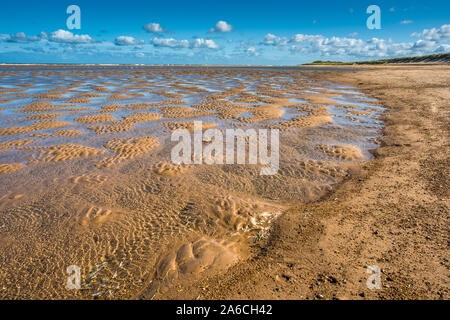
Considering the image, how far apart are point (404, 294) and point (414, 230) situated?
1.41m

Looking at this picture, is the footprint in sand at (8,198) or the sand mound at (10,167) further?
the sand mound at (10,167)

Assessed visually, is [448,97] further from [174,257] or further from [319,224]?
[174,257]

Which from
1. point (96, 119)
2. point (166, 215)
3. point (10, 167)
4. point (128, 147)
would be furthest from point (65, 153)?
point (166, 215)

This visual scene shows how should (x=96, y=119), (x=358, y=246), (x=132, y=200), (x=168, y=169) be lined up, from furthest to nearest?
(x=96, y=119) → (x=168, y=169) → (x=132, y=200) → (x=358, y=246)

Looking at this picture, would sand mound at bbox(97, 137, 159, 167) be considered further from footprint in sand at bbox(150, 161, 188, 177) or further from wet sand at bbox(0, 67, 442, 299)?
footprint in sand at bbox(150, 161, 188, 177)

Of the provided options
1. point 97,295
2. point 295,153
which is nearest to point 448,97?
point 295,153

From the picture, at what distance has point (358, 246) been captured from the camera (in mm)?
3279

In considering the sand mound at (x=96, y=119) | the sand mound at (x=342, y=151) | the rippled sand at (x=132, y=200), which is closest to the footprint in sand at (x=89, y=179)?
the rippled sand at (x=132, y=200)

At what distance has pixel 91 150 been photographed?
7047 mm

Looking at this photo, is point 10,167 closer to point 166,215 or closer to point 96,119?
point 166,215

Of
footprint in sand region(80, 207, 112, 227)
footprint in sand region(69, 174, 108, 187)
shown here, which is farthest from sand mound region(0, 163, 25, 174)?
footprint in sand region(80, 207, 112, 227)

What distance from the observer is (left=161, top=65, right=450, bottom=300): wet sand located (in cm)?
266

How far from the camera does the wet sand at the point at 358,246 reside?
2.66m

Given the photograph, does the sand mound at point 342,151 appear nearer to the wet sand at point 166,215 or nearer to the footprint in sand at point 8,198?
the wet sand at point 166,215
